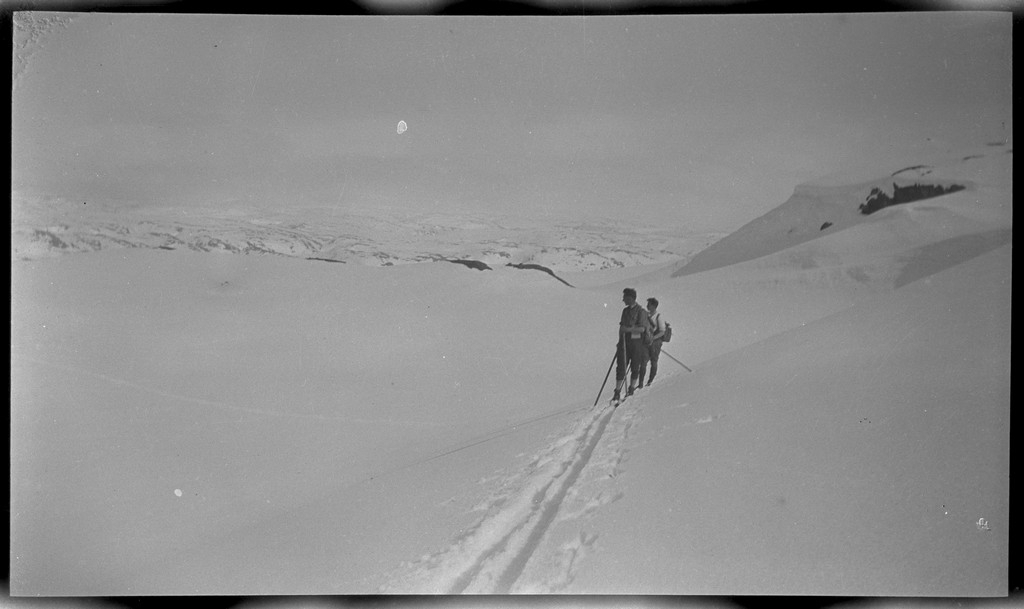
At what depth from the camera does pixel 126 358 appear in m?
2.32

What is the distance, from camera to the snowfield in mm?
2279

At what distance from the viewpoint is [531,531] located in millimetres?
2211

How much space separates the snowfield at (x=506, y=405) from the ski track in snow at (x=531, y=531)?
0.04ft

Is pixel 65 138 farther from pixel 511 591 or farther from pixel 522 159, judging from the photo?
pixel 511 591

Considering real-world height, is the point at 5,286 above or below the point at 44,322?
above

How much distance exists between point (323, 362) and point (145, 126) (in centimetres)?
105

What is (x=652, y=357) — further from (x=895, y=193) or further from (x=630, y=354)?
(x=895, y=193)

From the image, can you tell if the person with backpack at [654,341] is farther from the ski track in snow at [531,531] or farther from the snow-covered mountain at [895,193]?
the snow-covered mountain at [895,193]

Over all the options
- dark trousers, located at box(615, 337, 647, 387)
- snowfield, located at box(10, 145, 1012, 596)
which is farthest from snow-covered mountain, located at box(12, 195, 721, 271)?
dark trousers, located at box(615, 337, 647, 387)

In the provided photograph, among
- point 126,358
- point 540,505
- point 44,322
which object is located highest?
point 44,322

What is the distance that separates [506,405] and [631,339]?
513mm

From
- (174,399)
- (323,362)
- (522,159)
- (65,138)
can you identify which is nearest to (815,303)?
(522,159)

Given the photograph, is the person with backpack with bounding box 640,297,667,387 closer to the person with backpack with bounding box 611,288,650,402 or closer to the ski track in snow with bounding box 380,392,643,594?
the person with backpack with bounding box 611,288,650,402

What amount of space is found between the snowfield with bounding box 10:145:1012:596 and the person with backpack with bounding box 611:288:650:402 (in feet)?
0.12
